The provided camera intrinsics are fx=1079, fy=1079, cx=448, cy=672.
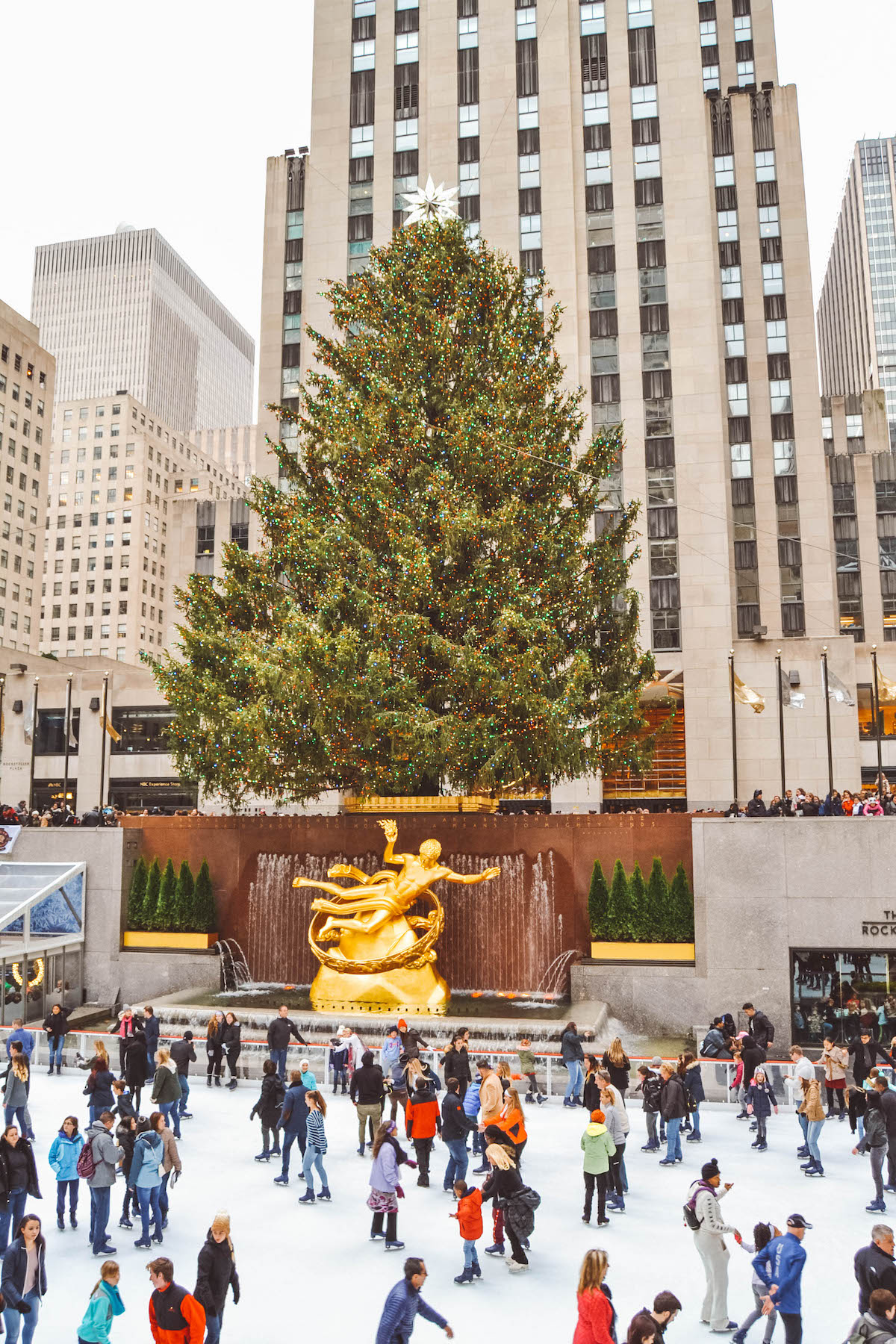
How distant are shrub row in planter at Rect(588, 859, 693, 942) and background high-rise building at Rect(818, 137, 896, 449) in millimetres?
142601

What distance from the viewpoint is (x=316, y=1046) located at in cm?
1906

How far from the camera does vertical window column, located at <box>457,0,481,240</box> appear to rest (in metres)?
54.2

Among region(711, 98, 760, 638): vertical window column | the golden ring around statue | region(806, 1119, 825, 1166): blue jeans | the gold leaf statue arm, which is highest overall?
region(711, 98, 760, 638): vertical window column

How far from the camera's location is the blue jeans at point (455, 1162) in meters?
12.4

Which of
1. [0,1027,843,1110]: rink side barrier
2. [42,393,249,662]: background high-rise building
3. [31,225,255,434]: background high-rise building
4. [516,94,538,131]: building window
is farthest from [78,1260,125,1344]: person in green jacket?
[31,225,255,434]: background high-rise building

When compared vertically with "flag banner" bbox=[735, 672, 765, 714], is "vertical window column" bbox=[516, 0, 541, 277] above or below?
above

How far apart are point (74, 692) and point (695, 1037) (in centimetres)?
4425

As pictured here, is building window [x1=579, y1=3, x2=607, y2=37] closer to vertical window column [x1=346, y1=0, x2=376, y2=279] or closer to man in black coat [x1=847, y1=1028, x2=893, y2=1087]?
vertical window column [x1=346, y1=0, x2=376, y2=279]

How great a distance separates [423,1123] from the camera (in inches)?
514

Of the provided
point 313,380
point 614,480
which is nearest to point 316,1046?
point 313,380

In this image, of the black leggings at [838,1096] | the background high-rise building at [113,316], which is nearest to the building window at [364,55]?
the black leggings at [838,1096]

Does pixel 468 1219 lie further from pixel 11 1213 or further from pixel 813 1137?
pixel 813 1137

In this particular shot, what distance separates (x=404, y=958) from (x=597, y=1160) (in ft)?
35.3

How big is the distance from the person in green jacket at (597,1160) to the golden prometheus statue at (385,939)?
9913 millimetres
